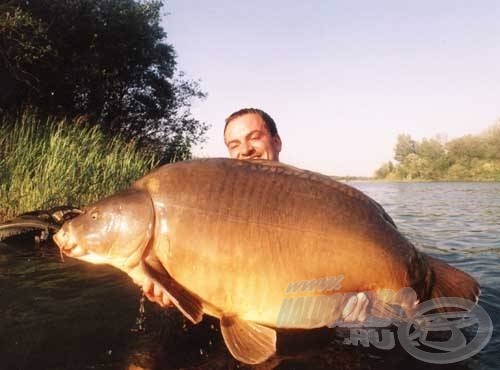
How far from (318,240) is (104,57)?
14.3 metres

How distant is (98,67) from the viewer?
14227mm

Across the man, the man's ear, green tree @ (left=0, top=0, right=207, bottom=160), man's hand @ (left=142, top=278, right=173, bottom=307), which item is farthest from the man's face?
green tree @ (left=0, top=0, right=207, bottom=160)

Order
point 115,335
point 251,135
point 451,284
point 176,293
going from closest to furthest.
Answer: point 176,293 → point 451,284 → point 115,335 → point 251,135

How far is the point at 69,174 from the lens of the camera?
21.0 feet

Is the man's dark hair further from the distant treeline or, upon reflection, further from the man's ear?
the distant treeline

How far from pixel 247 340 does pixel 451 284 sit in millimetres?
1179

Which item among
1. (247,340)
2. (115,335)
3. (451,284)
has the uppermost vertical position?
(451,284)

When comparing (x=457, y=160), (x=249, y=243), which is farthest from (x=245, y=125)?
(x=457, y=160)

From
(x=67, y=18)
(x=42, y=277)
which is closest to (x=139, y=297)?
(x=42, y=277)

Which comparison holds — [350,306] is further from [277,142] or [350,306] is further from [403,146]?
[403,146]

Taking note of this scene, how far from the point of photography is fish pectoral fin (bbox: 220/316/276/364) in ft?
6.99

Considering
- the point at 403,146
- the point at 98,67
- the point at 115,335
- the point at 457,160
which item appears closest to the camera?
the point at 115,335

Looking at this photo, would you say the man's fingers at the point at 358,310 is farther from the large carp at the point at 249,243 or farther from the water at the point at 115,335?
the water at the point at 115,335

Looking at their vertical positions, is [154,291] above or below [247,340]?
above
